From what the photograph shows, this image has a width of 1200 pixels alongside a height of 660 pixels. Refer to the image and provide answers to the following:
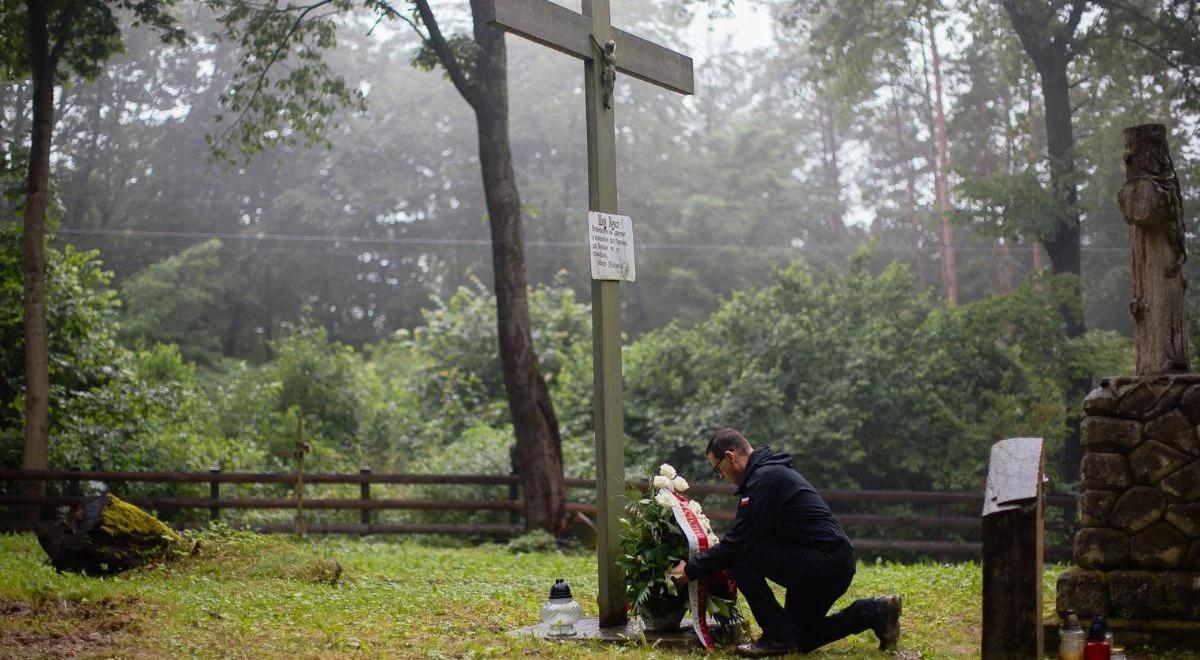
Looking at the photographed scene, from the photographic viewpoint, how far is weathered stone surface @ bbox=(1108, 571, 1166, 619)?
6.80 m

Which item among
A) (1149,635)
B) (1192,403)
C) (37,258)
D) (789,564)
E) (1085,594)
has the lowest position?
(1149,635)

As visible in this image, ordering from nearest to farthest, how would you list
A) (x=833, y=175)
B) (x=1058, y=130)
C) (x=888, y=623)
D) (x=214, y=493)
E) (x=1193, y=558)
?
(x=888, y=623)
(x=1193, y=558)
(x=214, y=493)
(x=1058, y=130)
(x=833, y=175)

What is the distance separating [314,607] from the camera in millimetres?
7855

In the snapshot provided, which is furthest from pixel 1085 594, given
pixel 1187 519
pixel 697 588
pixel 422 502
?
pixel 422 502

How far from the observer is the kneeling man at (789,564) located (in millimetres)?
6297

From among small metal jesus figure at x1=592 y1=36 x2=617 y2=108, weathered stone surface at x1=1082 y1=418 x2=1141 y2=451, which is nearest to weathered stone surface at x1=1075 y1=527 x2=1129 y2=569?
weathered stone surface at x1=1082 y1=418 x2=1141 y2=451

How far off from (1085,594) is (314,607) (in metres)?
5.01

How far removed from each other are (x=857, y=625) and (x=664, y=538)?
3.92 feet

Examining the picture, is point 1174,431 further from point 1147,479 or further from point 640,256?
point 640,256

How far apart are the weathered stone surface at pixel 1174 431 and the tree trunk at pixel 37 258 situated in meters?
12.7

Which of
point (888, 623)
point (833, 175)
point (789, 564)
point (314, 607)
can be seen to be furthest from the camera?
point (833, 175)

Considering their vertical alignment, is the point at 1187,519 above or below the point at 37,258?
below

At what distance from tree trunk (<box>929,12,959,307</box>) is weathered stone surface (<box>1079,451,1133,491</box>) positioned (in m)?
22.3

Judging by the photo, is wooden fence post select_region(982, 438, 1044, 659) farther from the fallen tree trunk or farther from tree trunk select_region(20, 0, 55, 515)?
tree trunk select_region(20, 0, 55, 515)
